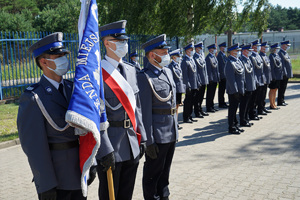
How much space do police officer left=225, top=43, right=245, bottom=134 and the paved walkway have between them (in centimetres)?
36

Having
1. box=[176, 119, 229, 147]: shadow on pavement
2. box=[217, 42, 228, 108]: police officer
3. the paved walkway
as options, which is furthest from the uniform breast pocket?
box=[217, 42, 228, 108]: police officer

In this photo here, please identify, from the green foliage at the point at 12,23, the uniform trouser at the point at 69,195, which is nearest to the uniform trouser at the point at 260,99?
the uniform trouser at the point at 69,195

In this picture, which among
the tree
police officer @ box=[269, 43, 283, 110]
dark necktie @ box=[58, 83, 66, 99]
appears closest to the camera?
dark necktie @ box=[58, 83, 66, 99]

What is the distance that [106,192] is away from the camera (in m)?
3.35

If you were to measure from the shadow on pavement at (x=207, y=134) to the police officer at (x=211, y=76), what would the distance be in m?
1.85

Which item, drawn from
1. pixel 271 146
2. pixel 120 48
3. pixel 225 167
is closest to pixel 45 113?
pixel 120 48

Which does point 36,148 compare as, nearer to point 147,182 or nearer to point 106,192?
point 106,192

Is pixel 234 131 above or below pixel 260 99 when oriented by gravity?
below

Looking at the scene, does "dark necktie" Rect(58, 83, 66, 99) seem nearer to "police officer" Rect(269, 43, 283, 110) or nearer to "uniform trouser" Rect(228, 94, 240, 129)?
"uniform trouser" Rect(228, 94, 240, 129)

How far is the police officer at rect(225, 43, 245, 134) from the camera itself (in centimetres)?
827

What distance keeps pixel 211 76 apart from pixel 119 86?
28.1 ft

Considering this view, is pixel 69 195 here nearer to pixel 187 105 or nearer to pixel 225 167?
pixel 225 167

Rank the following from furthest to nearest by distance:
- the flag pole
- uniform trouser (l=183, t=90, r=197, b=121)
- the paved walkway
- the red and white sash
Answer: uniform trouser (l=183, t=90, r=197, b=121) < the paved walkway < the red and white sash < the flag pole

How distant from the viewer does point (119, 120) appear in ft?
11.3
